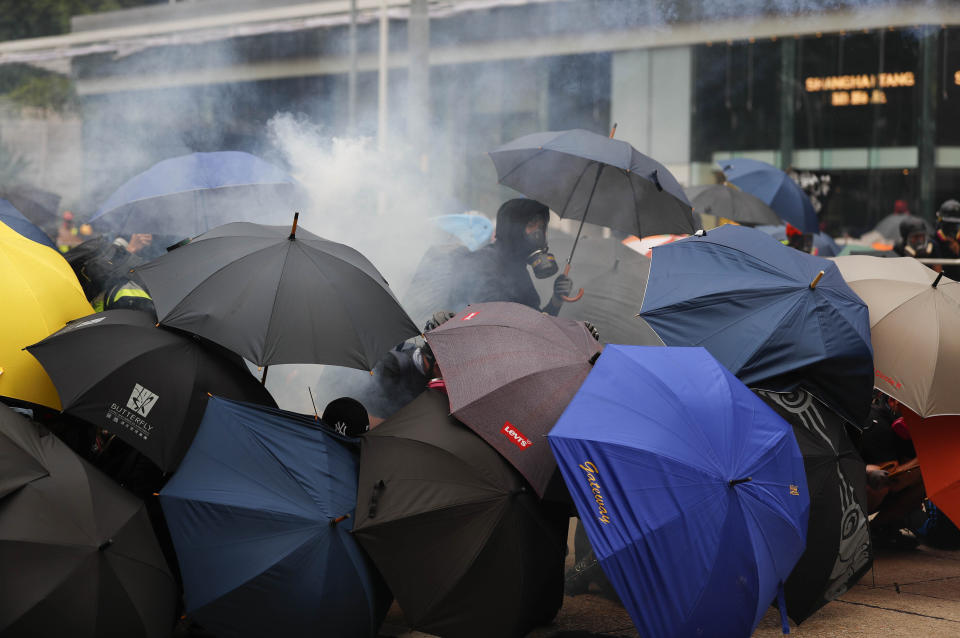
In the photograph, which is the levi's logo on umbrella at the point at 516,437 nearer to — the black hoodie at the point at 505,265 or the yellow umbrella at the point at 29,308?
the yellow umbrella at the point at 29,308

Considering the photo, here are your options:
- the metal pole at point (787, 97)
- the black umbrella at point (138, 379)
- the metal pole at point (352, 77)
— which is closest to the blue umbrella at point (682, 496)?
the black umbrella at point (138, 379)

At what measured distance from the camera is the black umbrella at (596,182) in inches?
213

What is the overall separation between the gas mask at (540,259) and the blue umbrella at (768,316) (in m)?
0.73

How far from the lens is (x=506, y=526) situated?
11.3ft

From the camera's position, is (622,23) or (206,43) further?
(206,43)

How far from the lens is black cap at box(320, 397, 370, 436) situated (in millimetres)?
4180

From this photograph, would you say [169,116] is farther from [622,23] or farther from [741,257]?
[741,257]

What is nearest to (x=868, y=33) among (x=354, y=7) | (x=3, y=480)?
(x=354, y=7)

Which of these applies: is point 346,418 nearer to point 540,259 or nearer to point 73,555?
point 73,555

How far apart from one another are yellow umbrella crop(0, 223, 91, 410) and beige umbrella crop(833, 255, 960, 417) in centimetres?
342

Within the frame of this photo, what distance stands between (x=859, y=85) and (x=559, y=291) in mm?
12450

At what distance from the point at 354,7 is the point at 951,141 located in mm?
9815

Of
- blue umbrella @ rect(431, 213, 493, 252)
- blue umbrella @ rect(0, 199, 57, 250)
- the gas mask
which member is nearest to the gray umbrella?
the gas mask

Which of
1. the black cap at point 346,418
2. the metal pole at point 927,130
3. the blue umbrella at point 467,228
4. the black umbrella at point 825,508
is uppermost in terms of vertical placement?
the metal pole at point 927,130
